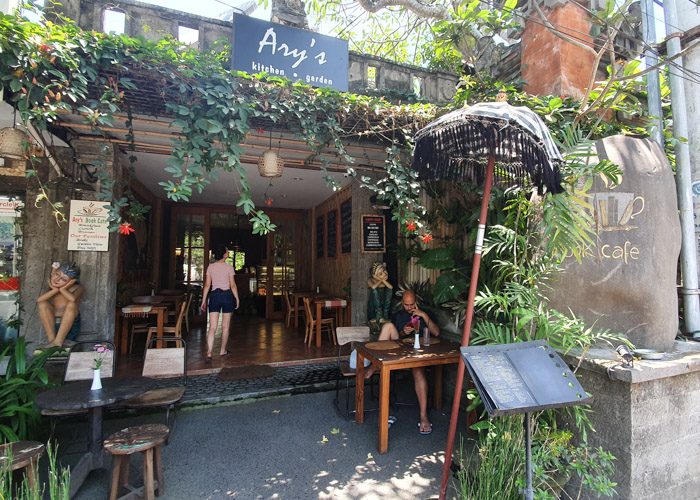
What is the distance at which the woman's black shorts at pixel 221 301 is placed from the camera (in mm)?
5375

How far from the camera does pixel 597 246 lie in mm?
2787

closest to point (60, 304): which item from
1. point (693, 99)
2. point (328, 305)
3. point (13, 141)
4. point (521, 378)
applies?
point (13, 141)

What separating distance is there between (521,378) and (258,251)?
388 inches

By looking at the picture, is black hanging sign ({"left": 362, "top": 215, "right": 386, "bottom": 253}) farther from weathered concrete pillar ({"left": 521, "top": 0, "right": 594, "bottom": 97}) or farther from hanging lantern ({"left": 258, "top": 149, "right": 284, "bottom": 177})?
weathered concrete pillar ({"left": 521, "top": 0, "right": 594, "bottom": 97})

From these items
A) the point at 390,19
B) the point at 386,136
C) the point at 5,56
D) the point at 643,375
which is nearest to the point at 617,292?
the point at 643,375

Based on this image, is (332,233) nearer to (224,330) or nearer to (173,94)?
(224,330)

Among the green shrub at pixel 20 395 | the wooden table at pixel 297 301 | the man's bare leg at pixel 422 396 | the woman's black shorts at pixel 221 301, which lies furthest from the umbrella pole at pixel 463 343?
the wooden table at pixel 297 301

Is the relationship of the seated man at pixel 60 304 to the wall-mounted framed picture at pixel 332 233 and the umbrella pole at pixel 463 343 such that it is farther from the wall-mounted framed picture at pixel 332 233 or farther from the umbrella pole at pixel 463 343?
the wall-mounted framed picture at pixel 332 233

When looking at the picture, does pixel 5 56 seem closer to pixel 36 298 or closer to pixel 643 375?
pixel 36 298

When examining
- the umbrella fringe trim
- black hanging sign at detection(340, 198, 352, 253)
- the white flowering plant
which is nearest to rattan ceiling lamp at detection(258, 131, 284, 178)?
the umbrella fringe trim

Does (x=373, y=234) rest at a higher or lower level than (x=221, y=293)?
higher

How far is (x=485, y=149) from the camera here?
2.55m

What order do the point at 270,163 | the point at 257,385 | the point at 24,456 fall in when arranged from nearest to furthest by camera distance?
the point at 24,456 → the point at 270,163 → the point at 257,385

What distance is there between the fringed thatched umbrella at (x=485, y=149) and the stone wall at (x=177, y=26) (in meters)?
1.61
